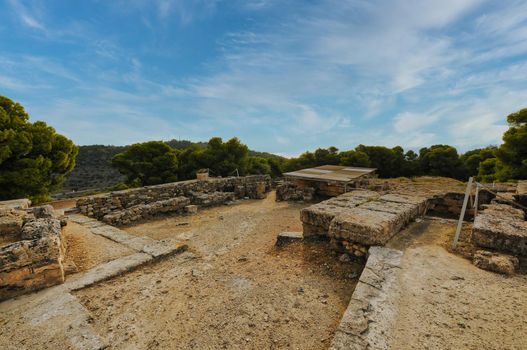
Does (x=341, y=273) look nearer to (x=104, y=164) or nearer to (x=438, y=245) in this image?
(x=438, y=245)

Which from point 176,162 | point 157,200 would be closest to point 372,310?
point 157,200

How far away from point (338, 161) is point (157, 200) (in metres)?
16.9

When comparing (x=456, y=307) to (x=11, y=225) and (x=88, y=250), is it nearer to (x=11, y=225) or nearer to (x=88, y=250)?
(x=88, y=250)

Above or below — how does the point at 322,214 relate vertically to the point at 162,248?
above

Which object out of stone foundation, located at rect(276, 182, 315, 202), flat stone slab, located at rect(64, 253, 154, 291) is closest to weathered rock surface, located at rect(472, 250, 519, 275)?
flat stone slab, located at rect(64, 253, 154, 291)

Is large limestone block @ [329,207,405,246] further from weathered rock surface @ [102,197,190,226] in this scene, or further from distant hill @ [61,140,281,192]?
distant hill @ [61,140,281,192]

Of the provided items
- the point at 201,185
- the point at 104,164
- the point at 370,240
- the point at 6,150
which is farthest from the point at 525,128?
the point at 104,164

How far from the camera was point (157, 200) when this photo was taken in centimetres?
966

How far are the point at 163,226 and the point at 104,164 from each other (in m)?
37.0

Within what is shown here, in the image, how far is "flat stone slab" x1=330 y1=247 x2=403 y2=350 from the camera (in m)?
2.16

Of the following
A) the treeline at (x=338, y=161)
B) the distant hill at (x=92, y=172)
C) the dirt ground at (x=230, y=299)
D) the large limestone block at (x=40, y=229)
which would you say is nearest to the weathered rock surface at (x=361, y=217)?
the dirt ground at (x=230, y=299)

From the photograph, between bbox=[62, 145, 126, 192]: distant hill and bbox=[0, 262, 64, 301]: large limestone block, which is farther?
bbox=[62, 145, 126, 192]: distant hill

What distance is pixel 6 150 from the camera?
863 cm

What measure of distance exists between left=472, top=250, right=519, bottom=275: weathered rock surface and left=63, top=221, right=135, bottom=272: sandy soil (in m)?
6.14
